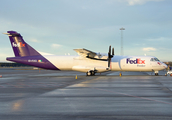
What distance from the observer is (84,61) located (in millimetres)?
28578

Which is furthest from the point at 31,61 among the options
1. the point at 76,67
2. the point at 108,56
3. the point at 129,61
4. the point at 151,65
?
the point at 151,65

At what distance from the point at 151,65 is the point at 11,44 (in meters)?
25.5

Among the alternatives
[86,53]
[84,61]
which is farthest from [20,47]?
[86,53]

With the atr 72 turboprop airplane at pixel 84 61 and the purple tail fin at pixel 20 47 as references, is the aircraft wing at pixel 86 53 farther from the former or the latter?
the purple tail fin at pixel 20 47

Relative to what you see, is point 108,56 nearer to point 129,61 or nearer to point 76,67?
point 129,61

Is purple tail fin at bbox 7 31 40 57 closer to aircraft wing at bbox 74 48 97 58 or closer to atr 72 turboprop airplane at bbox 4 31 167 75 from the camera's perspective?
atr 72 turboprop airplane at bbox 4 31 167 75

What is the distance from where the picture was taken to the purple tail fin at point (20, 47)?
2912 cm

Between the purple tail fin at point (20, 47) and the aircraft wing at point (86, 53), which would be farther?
the purple tail fin at point (20, 47)

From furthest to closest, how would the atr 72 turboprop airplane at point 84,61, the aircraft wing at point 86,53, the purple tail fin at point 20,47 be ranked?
the purple tail fin at point 20,47 → the atr 72 turboprop airplane at point 84,61 → the aircraft wing at point 86,53

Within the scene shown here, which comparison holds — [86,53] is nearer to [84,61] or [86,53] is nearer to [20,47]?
[84,61]

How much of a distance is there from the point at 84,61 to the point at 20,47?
1200 cm

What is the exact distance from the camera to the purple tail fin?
95.5 feet

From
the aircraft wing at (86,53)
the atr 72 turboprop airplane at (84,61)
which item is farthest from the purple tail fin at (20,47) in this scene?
the aircraft wing at (86,53)

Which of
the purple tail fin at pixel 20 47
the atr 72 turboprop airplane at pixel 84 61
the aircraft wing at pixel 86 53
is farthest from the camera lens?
the purple tail fin at pixel 20 47
